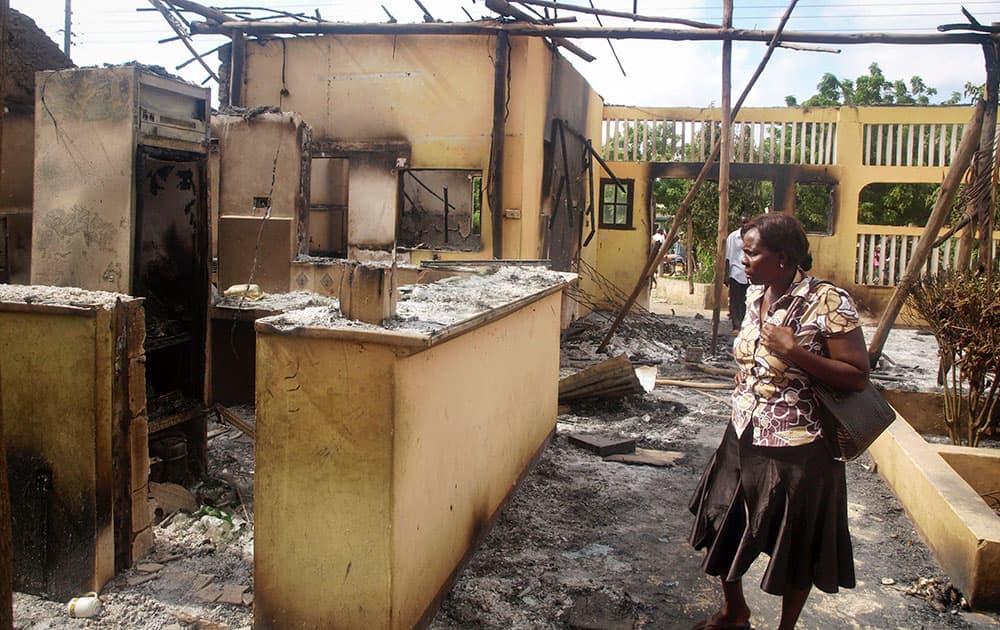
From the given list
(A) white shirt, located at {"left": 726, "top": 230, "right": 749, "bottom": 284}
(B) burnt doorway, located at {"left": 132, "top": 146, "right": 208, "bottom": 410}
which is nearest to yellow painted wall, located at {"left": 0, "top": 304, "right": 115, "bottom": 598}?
(B) burnt doorway, located at {"left": 132, "top": 146, "right": 208, "bottom": 410}

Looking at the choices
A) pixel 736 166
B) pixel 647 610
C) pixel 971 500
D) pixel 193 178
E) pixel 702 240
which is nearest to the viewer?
pixel 647 610

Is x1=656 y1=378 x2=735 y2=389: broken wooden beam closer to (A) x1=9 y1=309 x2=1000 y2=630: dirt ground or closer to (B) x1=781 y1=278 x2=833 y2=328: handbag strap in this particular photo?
(A) x1=9 y1=309 x2=1000 y2=630: dirt ground

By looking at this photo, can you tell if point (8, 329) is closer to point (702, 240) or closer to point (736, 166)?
point (736, 166)

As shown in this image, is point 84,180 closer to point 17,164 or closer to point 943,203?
point 17,164

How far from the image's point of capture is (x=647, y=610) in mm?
3756

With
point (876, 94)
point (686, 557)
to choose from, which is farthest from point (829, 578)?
point (876, 94)

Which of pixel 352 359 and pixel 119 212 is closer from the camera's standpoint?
pixel 352 359

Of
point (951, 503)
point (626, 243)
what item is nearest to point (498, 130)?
point (626, 243)

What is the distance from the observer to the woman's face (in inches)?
123

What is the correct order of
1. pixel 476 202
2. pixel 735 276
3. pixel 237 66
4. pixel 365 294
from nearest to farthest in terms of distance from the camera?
pixel 365 294 < pixel 237 66 < pixel 735 276 < pixel 476 202

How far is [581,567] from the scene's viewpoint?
4195 millimetres

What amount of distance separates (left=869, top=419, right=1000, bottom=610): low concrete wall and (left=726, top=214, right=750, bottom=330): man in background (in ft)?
18.1

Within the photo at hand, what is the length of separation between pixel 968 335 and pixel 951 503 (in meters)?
2.15

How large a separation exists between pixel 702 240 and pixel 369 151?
11627 millimetres
